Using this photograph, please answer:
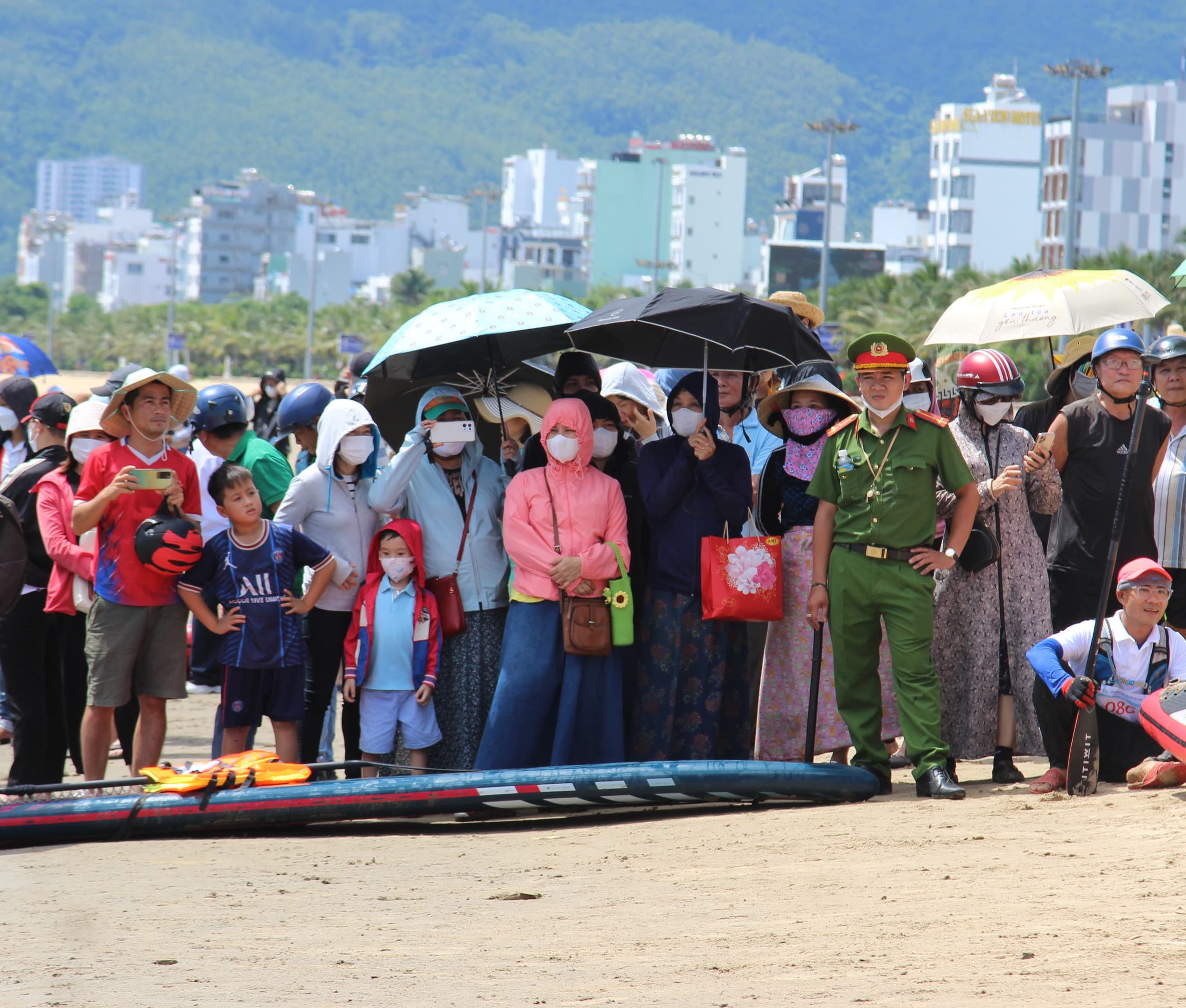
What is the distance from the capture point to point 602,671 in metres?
6.80

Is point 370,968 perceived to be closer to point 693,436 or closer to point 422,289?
point 693,436

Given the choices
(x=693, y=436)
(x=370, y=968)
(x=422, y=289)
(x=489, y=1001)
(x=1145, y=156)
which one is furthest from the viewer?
Result: (x=422, y=289)

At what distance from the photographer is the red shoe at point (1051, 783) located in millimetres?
6309

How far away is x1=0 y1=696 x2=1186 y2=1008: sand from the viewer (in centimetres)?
414

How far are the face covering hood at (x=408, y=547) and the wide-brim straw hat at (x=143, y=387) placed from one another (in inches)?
43.5

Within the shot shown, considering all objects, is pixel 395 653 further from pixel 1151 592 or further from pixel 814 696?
pixel 1151 592

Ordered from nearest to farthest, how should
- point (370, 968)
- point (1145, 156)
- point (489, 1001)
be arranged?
point (489, 1001), point (370, 968), point (1145, 156)

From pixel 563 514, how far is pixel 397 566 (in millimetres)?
795

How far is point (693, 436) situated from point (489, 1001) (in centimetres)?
313

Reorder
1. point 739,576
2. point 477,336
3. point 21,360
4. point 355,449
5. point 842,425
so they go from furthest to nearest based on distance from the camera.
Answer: point 21,360 < point 477,336 < point 355,449 < point 739,576 < point 842,425

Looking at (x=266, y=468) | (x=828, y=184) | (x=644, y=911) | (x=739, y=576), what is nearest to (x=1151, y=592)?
(x=739, y=576)

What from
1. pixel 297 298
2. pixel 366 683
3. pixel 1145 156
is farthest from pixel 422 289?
pixel 366 683

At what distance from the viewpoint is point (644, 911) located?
4.98 metres

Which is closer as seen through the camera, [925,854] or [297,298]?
[925,854]
